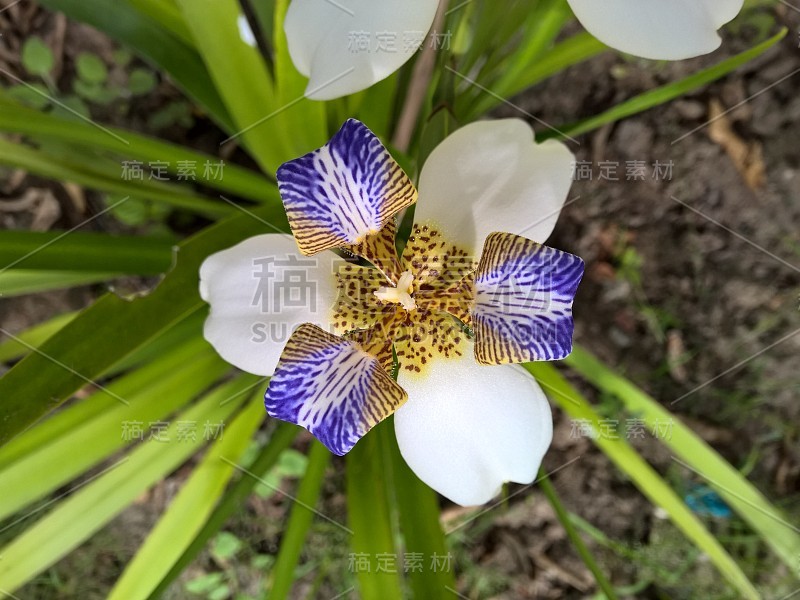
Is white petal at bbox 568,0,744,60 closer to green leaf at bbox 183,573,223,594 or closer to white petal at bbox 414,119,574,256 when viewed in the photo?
white petal at bbox 414,119,574,256

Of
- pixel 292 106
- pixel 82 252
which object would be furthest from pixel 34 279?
pixel 292 106

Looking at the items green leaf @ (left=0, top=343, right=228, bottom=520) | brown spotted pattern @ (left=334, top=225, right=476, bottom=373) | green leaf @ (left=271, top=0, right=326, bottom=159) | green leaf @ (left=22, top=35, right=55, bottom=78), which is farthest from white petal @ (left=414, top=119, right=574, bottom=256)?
green leaf @ (left=22, top=35, right=55, bottom=78)

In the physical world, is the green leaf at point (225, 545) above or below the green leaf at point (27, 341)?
below

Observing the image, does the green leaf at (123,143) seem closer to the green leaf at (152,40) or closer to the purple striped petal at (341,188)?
the green leaf at (152,40)

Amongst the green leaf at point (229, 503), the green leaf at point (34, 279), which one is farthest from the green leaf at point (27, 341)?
the green leaf at point (229, 503)

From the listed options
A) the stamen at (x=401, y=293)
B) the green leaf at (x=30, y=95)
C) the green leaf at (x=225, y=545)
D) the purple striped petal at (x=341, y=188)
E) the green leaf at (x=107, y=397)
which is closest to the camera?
the purple striped petal at (x=341, y=188)

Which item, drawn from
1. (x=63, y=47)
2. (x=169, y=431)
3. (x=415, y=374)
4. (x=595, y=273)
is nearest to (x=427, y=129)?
(x=415, y=374)
